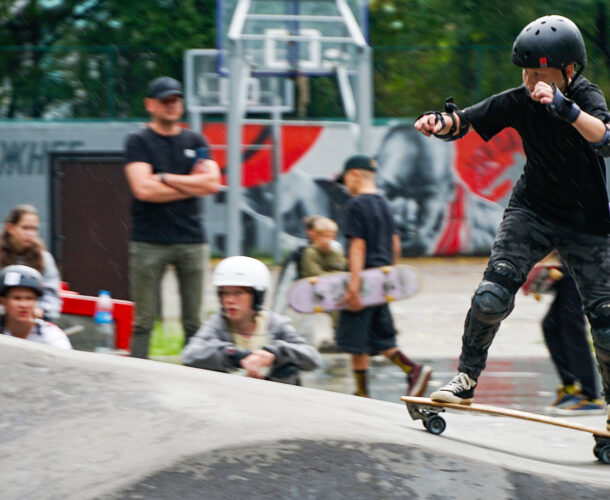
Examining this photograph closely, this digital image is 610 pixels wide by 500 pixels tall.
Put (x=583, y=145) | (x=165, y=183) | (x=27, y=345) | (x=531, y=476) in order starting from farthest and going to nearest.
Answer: (x=165, y=183), (x=583, y=145), (x=27, y=345), (x=531, y=476)

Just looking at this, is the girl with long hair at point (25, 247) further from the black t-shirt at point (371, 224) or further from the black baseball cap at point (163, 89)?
the black t-shirt at point (371, 224)

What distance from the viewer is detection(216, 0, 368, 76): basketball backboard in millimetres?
11203

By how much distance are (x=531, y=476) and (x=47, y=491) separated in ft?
4.14

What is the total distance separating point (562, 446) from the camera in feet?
14.1

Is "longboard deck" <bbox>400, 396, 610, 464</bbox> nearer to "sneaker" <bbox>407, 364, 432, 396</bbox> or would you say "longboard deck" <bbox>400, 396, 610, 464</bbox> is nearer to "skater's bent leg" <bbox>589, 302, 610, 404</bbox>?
"skater's bent leg" <bbox>589, 302, 610, 404</bbox>

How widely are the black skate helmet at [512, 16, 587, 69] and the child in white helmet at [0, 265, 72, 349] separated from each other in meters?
2.71

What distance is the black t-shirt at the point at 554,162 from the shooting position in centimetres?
393

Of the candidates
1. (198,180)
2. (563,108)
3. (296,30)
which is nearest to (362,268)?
(198,180)

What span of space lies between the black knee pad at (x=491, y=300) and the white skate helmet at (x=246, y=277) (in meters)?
1.49

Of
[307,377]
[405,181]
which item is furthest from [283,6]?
[405,181]

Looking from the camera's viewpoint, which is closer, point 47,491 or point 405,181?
point 47,491

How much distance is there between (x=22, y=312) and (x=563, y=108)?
2958 millimetres

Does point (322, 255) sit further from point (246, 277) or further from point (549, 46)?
point (549, 46)

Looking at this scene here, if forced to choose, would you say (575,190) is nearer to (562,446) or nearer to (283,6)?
(562,446)
